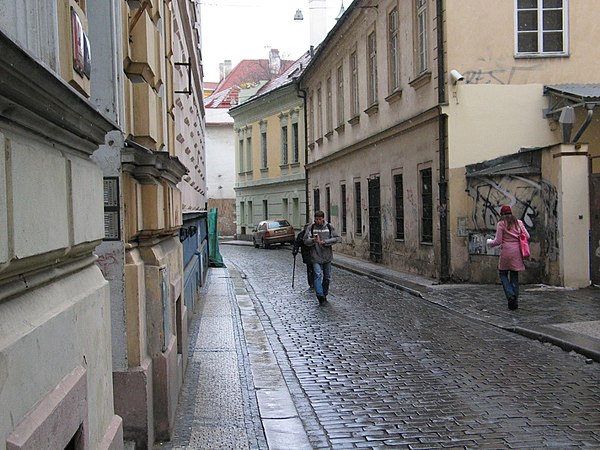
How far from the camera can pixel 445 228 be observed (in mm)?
16594

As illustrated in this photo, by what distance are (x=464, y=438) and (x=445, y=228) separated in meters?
11.3

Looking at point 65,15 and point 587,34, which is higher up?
point 587,34

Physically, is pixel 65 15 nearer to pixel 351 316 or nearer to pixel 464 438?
pixel 464 438

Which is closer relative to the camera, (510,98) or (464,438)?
(464,438)

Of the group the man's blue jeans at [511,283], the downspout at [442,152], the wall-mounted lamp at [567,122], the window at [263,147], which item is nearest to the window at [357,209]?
the downspout at [442,152]

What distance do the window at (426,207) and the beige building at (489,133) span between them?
0.04m

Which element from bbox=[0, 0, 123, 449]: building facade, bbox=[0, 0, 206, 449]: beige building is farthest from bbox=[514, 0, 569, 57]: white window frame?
bbox=[0, 0, 123, 449]: building facade

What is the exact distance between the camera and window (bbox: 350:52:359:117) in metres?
25.1

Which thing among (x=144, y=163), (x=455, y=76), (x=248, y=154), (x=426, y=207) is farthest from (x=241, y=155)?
(x=144, y=163)

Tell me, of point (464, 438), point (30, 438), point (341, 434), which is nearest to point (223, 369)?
point (341, 434)

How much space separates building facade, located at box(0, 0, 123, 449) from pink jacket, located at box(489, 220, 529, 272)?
29.9 feet

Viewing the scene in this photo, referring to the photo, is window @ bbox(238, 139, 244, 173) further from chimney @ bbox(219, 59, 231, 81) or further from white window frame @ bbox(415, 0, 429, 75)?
white window frame @ bbox(415, 0, 429, 75)

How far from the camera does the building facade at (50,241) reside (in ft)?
6.93

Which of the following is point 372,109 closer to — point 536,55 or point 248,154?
point 536,55
